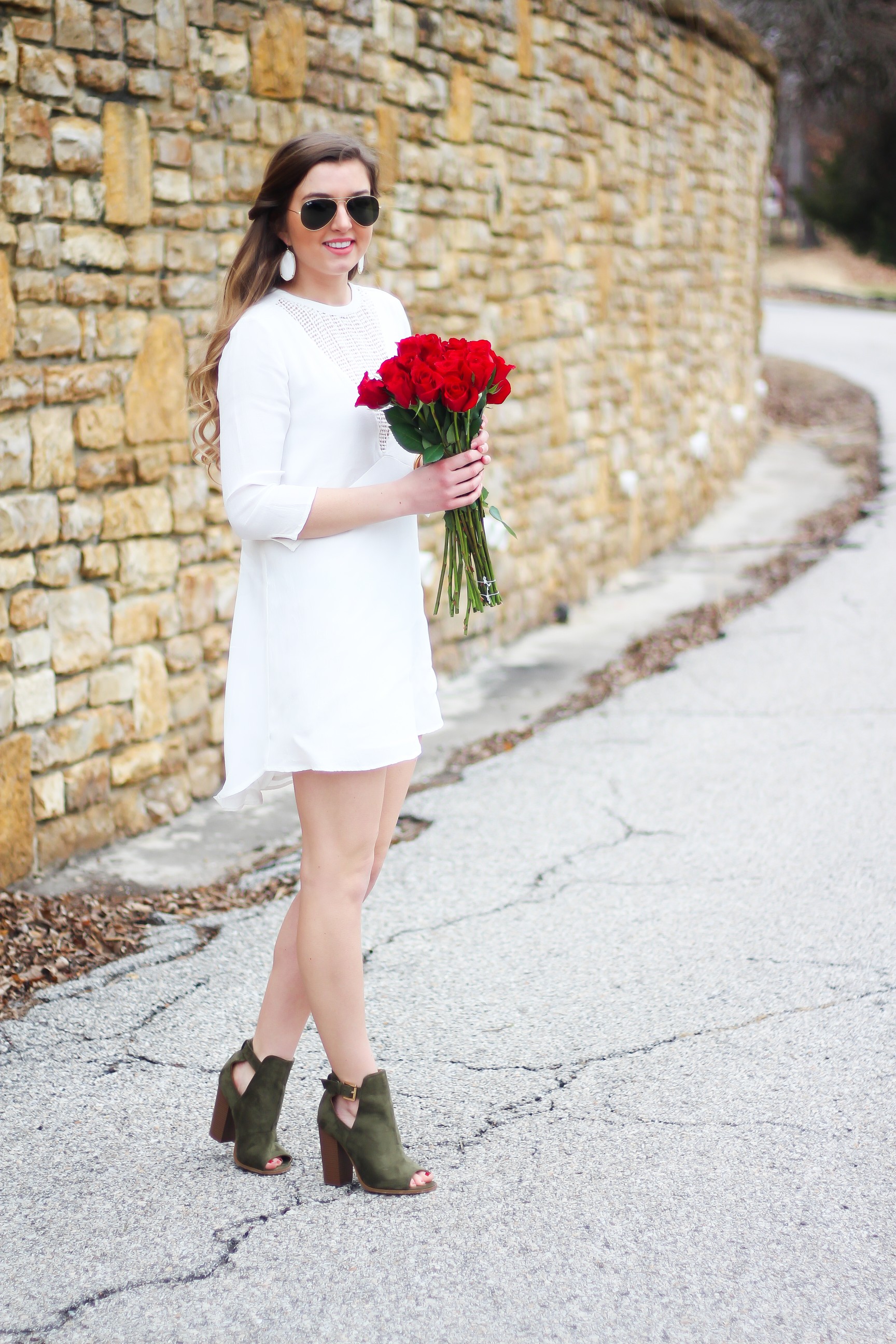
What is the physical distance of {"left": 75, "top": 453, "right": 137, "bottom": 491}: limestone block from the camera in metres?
3.94

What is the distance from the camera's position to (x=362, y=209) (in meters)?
2.28

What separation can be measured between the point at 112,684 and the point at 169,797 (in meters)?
0.48

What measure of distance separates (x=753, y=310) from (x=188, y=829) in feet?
29.7

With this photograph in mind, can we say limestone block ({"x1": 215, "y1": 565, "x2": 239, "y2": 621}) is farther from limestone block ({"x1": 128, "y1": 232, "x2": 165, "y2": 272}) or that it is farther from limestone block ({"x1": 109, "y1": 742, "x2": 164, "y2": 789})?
limestone block ({"x1": 128, "y1": 232, "x2": 165, "y2": 272})

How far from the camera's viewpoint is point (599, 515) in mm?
7770

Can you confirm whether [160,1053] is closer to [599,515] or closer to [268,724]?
[268,724]

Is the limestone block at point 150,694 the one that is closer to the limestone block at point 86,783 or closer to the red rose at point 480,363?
the limestone block at point 86,783

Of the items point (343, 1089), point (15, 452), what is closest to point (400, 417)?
point (343, 1089)

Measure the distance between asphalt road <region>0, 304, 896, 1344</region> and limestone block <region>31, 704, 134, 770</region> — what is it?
0.78 metres

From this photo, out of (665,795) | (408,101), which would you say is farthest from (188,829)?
(408,101)

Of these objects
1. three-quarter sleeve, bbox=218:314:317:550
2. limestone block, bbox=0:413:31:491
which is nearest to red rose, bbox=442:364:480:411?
three-quarter sleeve, bbox=218:314:317:550

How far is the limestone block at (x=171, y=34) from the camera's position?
404 centimetres

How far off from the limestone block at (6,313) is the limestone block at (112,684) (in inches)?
39.0

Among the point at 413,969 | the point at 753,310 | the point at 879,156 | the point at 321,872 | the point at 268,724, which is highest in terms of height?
the point at 879,156
